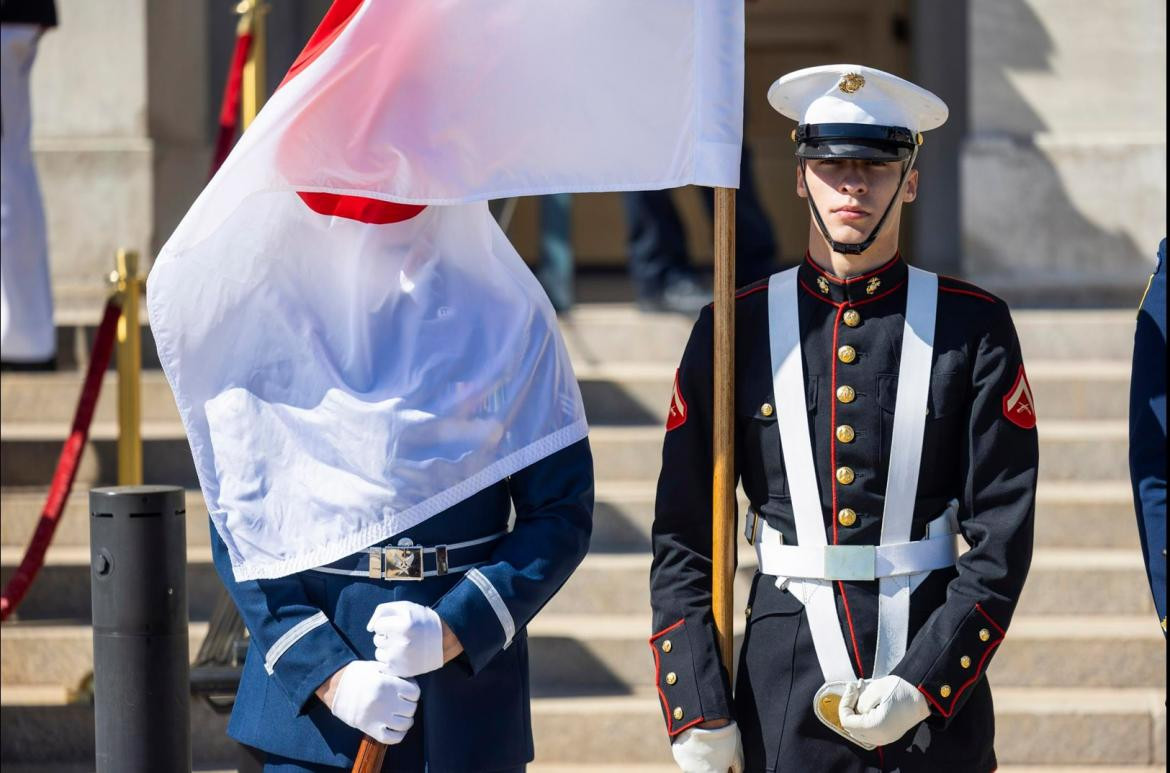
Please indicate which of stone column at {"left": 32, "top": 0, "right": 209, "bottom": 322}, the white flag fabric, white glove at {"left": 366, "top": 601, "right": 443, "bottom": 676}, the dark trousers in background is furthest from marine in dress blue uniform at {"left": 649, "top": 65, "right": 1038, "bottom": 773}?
stone column at {"left": 32, "top": 0, "right": 209, "bottom": 322}

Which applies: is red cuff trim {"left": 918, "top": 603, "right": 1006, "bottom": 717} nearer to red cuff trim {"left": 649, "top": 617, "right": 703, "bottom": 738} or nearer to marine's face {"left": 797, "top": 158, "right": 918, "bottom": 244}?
red cuff trim {"left": 649, "top": 617, "right": 703, "bottom": 738}

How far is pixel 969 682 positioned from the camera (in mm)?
3023

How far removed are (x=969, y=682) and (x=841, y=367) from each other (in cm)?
61

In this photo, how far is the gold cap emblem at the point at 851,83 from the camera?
10.5ft

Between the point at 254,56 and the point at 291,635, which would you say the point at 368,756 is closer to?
the point at 291,635

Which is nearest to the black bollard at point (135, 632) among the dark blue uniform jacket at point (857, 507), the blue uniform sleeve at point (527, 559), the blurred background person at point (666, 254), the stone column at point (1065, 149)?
the blue uniform sleeve at point (527, 559)

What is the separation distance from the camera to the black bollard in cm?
374

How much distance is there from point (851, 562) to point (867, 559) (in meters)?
0.03

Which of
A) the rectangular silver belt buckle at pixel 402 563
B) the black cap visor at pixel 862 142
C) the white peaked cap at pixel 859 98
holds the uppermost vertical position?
the white peaked cap at pixel 859 98

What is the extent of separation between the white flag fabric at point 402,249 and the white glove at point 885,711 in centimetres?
72

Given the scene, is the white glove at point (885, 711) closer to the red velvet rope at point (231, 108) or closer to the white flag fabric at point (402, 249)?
the white flag fabric at point (402, 249)

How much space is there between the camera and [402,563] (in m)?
3.18

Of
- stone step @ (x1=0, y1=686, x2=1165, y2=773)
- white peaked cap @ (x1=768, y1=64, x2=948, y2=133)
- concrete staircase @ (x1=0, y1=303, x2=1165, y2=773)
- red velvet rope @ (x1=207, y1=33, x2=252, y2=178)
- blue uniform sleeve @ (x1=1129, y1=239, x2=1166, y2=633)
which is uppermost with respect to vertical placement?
red velvet rope @ (x1=207, y1=33, x2=252, y2=178)

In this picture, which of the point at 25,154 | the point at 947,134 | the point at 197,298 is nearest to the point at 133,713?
the point at 197,298
